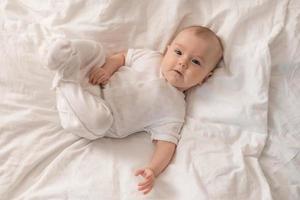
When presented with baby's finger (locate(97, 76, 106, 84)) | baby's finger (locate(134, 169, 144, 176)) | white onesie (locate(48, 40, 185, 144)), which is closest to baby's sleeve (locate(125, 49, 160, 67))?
white onesie (locate(48, 40, 185, 144))

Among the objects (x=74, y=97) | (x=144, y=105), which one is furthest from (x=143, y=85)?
(x=74, y=97)

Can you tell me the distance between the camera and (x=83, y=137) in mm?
1033

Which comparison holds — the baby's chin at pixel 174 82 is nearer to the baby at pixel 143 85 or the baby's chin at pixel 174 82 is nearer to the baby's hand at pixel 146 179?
the baby at pixel 143 85

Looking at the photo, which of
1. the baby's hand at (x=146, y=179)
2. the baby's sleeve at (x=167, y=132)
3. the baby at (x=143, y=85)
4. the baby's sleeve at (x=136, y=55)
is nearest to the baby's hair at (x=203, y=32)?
the baby at (x=143, y=85)

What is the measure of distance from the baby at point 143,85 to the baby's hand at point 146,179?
0.03 meters

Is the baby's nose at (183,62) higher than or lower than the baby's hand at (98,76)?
higher

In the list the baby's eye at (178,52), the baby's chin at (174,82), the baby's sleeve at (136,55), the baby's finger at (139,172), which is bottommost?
the baby's finger at (139,172)

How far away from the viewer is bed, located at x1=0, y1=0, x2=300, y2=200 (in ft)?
3.13

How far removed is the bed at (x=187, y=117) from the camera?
0.95 meters

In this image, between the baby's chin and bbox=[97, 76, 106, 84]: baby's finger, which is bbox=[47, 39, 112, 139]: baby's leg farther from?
the baby's chin

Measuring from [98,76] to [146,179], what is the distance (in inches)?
12.5

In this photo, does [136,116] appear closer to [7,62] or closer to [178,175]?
[178,175]

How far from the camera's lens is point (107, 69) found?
3.69 ft

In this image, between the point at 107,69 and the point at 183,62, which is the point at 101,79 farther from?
the point at 183,62
